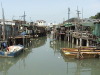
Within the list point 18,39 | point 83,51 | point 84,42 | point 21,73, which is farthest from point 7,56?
point 84,42

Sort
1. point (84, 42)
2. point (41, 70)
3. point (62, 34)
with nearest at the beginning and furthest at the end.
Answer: point (41, 70) → point (84, 42) → point (62, 34)

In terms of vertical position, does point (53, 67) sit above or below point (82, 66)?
above

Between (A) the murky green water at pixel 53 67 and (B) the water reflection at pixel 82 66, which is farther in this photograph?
(B) the water reflection at pixel 82 66

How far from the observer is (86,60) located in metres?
25.1

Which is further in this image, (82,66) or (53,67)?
(82,66)

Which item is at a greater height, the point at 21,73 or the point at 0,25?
the point at 0,25

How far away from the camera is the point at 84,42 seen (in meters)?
38.8

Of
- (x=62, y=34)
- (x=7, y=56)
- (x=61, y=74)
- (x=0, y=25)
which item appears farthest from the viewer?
(x=62, y=34)

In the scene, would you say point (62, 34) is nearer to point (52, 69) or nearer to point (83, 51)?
point (83, 51)

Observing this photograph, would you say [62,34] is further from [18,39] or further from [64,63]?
[64,63]

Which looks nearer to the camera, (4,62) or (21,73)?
(21,73)

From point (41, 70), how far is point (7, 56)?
7.22 metres

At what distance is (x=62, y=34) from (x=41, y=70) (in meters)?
35.4

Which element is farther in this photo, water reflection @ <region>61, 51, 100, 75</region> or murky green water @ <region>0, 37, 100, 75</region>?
water reflection @ <region>61, 51, 100, 75</region>
